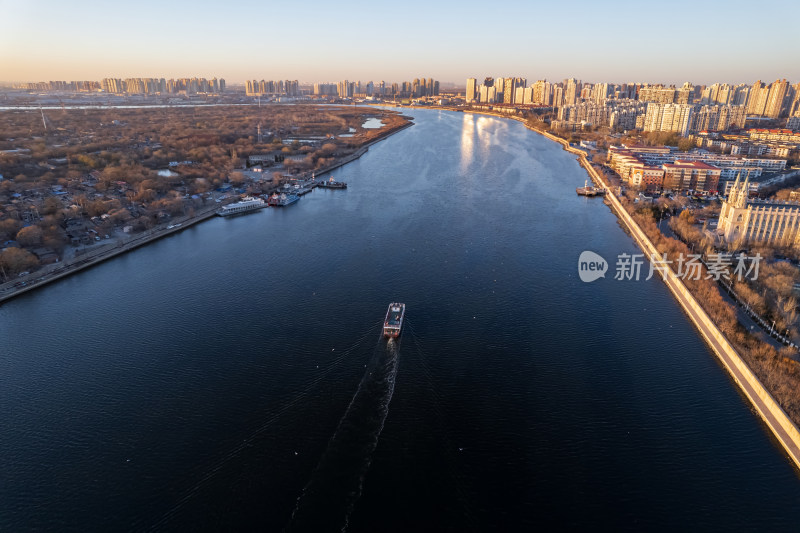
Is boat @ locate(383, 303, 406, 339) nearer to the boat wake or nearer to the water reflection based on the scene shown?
the boat wake

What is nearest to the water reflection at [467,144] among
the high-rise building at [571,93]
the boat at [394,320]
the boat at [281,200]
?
the boat at [281,200]

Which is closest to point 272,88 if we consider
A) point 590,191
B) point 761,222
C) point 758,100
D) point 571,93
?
point 571,93

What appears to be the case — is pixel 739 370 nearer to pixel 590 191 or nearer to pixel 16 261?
pixel 590 191

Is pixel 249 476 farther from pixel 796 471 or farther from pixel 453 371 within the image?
pixel 796 471

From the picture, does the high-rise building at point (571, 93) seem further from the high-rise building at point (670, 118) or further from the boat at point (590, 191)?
the boat at point (590, 191)

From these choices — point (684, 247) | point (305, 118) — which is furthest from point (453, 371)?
point (305, 118)

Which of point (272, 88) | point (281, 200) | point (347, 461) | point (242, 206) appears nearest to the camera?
point (347, 461)
